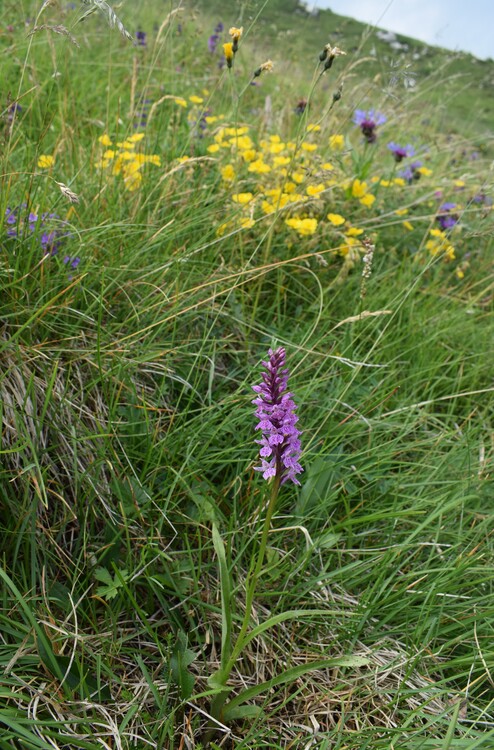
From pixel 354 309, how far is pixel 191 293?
0.72 meters

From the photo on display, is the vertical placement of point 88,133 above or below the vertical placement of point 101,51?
below

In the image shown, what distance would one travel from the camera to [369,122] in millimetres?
3107

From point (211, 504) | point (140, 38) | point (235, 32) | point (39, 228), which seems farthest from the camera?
point (140, 38)

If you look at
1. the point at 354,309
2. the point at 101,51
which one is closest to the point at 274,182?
the point at 354,309

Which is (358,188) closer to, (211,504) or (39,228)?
(39,228)

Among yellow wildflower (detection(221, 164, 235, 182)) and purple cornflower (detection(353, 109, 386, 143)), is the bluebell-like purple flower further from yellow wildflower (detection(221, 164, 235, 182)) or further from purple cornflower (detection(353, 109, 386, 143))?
purple cornflower (detection(353, 109, 386, 143))

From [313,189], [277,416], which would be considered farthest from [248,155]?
[277,416]

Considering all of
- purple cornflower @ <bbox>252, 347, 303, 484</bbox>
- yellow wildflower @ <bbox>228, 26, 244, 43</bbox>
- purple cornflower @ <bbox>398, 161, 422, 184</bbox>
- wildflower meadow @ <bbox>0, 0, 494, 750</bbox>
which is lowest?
wildflower meadow @ <bbox>0, 0, 494, 750</bbox>

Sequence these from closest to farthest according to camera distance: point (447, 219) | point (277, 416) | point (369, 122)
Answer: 1. point (277, 416)
2. point (369, 122)
3. point (447, 219)

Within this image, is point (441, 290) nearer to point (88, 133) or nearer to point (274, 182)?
point (274, 182)

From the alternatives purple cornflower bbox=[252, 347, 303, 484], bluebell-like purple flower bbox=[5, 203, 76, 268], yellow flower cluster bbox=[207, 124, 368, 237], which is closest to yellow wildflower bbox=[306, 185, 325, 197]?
yellow flower cluster bbox=[207, 124, 368, 237]

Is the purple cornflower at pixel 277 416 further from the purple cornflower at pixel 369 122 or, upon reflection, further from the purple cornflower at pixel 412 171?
the purple cornflower at pixel 412 171

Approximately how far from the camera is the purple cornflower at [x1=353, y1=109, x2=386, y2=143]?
10.2ft

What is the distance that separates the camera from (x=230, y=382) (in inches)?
78.0
